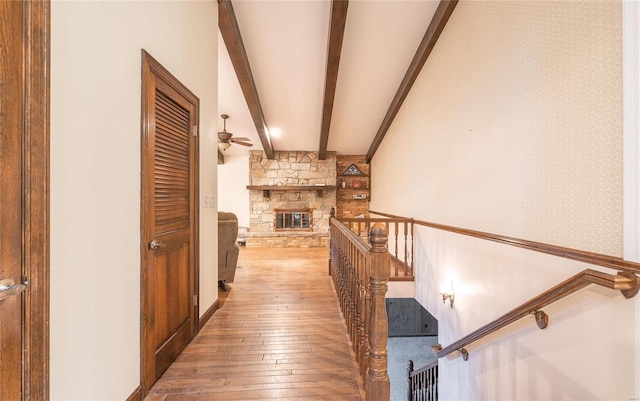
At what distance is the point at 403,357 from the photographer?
187 inches

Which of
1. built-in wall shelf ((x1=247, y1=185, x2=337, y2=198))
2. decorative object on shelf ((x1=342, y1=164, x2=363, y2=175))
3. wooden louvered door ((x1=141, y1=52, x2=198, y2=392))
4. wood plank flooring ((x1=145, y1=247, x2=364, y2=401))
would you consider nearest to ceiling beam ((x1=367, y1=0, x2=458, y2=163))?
decorative object on shelf ((x1=342, y1=164, x2=363, y2=175))

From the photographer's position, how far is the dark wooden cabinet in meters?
5.05

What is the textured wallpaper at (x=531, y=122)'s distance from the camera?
1.59m

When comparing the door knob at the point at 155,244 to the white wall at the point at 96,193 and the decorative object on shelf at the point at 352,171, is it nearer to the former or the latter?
the white wall at the point at 96,193

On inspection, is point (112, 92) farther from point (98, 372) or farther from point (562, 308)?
point (562, 308)

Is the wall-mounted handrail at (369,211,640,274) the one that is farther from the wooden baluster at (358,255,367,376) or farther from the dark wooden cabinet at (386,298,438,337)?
the dark wooden cabinet at (386,298,438,337)

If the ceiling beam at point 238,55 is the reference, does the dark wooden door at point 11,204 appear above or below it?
below

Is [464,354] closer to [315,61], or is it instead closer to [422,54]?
[422,54]

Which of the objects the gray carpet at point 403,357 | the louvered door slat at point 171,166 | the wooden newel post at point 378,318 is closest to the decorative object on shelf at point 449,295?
the gray carpet at point 403,357

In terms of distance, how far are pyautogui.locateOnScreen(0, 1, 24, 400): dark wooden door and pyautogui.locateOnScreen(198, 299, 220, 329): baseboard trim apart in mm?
1547

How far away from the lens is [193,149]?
225cm

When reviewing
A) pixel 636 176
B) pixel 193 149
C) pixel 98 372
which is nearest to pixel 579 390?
pixel 636 176

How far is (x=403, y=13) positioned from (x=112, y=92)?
139 inches

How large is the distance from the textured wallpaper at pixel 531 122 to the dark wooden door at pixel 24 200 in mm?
2771
